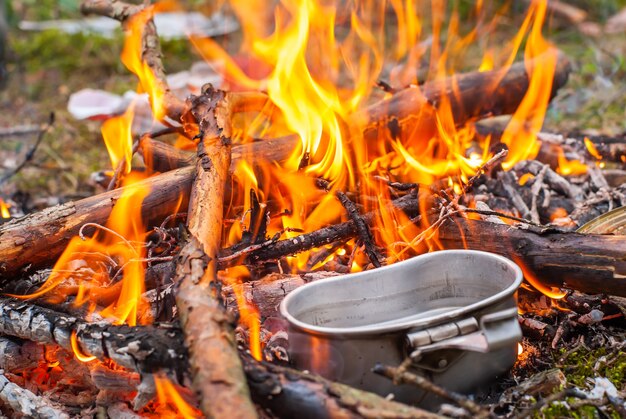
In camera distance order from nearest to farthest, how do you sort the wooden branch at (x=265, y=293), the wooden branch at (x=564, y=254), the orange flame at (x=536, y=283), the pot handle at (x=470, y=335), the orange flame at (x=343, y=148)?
the pot handle at (x=470, y=335)
the wooden branch at (x=564, y=254)
the orange flame at (x=536, y=283)
the wooden branch at (x=265, y=293)
the orange flame at (x=343, y=148)

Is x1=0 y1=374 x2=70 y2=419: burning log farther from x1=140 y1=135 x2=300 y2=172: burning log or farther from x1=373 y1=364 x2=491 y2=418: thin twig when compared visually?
x1=140 y1=135 x2=300 y2=172: burning log

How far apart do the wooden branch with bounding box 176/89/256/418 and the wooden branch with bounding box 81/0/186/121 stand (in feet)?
1.87

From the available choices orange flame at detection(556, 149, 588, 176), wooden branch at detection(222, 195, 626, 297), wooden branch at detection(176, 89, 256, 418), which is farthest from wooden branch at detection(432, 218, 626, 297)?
orange flame at detection(556, 149, 588, 176)

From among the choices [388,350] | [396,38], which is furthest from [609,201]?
[396,38]

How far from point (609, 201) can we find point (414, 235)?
50.1 inches

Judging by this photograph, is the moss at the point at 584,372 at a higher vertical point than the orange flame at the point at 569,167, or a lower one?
lower

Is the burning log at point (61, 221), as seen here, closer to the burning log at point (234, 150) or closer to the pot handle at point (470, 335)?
the burning log at point (234, 150)

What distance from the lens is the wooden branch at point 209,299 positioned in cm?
186

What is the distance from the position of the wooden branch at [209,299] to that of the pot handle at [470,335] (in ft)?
1.91

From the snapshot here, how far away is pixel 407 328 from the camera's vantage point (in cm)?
215

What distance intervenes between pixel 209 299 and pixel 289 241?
2.72ft

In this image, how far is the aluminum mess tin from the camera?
216cm

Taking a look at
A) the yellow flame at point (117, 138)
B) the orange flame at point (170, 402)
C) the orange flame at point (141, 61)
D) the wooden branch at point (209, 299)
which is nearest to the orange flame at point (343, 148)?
the wooden branch at point (209, 299)

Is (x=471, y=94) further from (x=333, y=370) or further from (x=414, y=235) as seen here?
(x=333, y=370)
